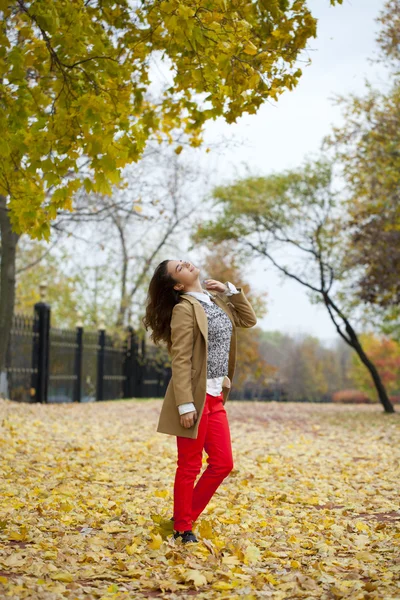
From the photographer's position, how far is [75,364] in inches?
727

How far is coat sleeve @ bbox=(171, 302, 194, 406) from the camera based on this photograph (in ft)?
13.1

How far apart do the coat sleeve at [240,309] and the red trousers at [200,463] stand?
60 cm

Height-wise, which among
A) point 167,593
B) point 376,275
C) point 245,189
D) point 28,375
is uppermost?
point 245,189

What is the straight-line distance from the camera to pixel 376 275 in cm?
1446

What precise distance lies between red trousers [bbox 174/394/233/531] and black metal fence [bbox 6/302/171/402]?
11209mm

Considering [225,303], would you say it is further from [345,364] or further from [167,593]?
[345,364]

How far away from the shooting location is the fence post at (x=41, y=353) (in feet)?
52.7

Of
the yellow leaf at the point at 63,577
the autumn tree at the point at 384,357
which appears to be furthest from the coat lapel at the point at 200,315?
the autumn tree at the point at 384,357

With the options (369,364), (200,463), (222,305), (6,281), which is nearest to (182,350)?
(222,305)

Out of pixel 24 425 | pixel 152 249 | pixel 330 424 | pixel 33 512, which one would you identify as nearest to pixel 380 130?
pixel 330 424

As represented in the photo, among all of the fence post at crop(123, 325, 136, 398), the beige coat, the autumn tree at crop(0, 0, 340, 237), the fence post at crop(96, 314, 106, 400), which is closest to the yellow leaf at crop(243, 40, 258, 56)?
the autumn tree at crop(0, 0, 340, 237)

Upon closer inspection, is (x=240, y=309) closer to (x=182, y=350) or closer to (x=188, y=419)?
(x=182, y=350)

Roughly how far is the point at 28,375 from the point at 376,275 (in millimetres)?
8181

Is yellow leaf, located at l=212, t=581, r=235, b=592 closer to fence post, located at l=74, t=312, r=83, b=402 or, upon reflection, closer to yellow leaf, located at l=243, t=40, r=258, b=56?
yellow leaf, located at l=243, t=40, r=258, b=56
